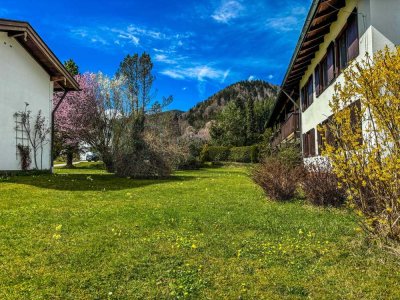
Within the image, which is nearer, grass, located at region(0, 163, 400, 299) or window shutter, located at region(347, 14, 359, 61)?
grass, located at region(0, 163, 400, 299)

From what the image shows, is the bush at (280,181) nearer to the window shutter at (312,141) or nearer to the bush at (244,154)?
the window shutter at (312,141)

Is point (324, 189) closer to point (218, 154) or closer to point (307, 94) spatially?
point (307, 94)

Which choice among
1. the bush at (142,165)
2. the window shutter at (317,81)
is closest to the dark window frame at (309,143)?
the window shutter at (317,81)

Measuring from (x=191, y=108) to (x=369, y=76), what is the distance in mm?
93874

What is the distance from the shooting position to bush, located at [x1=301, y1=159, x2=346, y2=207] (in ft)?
29.8

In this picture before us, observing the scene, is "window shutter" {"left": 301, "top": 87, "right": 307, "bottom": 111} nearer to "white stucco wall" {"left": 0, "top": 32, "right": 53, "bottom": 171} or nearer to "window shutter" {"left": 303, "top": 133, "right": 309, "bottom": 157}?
"window shutter" {"left": 303, "top": 133, "right": 309, "bottom": 157}

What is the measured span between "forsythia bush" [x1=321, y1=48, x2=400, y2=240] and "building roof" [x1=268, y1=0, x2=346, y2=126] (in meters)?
6.77

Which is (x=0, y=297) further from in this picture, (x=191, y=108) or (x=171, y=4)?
(x=191, y=108)

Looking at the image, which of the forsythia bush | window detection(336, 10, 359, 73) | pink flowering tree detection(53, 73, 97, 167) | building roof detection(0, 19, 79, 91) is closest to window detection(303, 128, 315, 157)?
window detection(336, 10, 359, 73)

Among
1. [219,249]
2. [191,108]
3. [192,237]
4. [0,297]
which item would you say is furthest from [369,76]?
[191,108]

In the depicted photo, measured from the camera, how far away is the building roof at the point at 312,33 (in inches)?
457

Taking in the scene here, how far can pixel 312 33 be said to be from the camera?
1380 cm

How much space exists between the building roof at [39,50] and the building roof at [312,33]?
11.0 metres

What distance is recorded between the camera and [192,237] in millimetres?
6336
